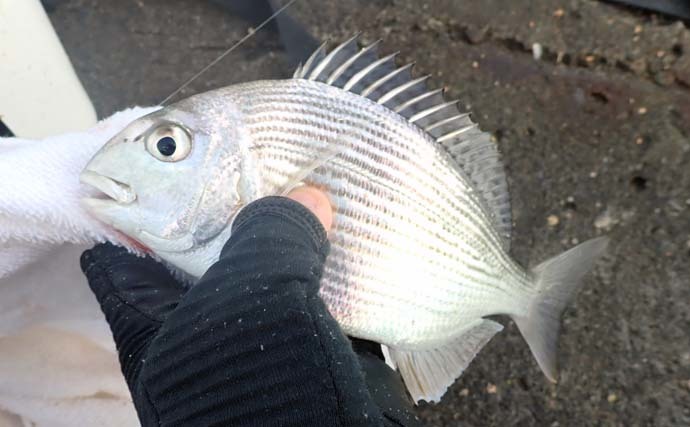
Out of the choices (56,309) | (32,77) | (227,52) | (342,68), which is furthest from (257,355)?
(227,52)

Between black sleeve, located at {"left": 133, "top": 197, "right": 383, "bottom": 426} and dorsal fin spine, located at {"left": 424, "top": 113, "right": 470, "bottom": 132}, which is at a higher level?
dorsal fin spine, located at {"left": 424, "top": 113, "right": 470, "bottom": 132}

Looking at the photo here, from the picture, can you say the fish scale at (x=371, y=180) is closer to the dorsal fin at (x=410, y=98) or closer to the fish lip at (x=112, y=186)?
the dorsal fin at (x=410, y=98)

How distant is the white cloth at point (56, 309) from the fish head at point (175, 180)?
8cm

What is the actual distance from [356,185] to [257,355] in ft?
1.22

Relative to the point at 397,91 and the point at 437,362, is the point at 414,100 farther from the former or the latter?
the point at 437,362

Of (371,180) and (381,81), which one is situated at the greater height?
(381,81)

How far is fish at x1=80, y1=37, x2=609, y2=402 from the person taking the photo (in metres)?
0.87

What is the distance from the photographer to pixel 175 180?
2.86 feet

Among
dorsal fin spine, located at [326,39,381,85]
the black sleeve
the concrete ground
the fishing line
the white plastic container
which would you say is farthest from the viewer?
the fishing line

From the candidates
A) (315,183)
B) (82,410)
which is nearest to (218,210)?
(315,183)

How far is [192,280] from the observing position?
1.02 meters

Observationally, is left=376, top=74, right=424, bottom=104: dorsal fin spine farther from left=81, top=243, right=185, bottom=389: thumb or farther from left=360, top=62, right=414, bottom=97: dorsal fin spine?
left=81, top=243, right=185, bottom=389: thumb

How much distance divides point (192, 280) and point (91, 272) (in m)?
0.17

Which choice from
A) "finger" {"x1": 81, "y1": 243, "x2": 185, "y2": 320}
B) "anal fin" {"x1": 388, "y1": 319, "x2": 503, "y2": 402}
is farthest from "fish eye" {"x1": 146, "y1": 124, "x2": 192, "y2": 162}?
"anal fin" {"x1": 388, "y1": 319, "x2": 503, "y2": 402}
